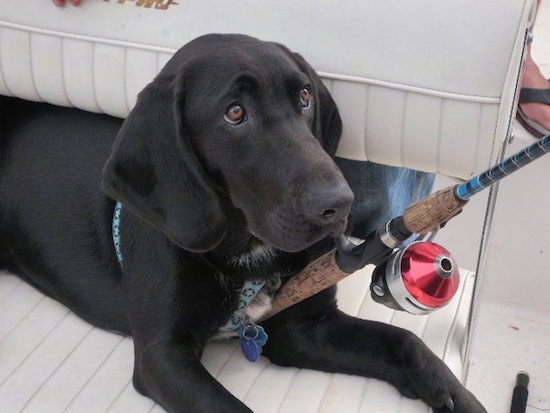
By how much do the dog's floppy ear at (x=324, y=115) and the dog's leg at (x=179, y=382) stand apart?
0.41 meters

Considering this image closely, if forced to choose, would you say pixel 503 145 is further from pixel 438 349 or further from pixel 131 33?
pixel 131 33

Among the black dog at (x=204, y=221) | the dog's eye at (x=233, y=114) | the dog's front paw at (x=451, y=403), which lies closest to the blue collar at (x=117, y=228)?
the black dog at (x=204, y=221)

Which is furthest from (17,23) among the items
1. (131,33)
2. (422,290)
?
(422,290)

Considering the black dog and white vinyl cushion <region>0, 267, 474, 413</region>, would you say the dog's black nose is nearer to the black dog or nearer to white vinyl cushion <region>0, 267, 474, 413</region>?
the black dog

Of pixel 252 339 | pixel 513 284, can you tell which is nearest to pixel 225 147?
pixel 252 339

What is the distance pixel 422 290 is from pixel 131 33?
26.3 inches

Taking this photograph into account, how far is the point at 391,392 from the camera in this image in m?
1.41

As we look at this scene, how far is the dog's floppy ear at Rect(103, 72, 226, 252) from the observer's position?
1295mm

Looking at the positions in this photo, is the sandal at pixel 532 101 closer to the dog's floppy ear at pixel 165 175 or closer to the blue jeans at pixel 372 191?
the blue jeans at pixel 372 191

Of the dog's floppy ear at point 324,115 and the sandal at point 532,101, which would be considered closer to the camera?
the dog's floppy ear at point 324,115

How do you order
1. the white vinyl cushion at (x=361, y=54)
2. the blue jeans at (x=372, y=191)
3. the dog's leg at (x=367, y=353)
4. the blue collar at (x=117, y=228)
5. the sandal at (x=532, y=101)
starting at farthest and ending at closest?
the sandal at (x=532, y=101) < the blue jeans at (x=372, y=191) < the blue collar at (x=117, y=228) < the dog's leg at (x=367, y=353) < the white vinyl cushion at (x=361, y=54)

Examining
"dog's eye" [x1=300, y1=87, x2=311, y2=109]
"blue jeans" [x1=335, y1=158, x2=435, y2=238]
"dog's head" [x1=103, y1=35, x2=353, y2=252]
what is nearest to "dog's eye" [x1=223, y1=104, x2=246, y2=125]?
"dog's head" [x1=103, y1=35, x2=353, y2=252]

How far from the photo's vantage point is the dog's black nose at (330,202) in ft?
3.84

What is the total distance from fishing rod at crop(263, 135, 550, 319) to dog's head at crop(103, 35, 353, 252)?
0.09 metres
